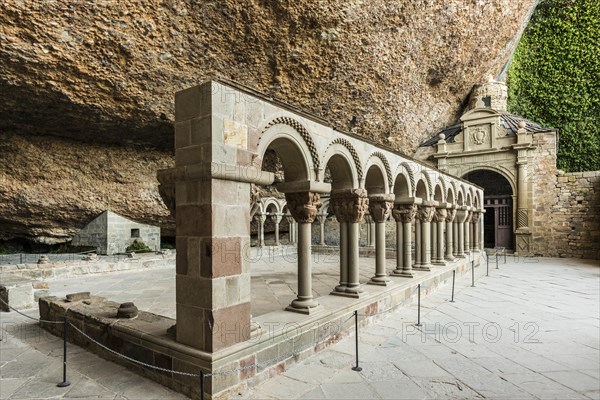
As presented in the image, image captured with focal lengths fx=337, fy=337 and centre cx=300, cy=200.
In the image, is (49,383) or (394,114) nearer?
(49,383)

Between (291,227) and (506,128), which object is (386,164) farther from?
(506,128)

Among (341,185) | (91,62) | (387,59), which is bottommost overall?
(341,185)

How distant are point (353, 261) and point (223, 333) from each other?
263cm

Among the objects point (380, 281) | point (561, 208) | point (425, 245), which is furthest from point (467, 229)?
point (380, 281)

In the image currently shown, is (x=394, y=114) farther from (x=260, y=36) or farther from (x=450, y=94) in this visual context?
(x=260, y=36)

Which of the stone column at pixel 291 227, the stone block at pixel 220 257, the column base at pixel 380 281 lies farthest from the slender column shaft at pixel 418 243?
the stone column at pixel 291 227

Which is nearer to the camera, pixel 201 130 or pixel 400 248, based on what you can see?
pixel 201 130

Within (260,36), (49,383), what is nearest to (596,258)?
(260,36)

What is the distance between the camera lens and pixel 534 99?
1797cm

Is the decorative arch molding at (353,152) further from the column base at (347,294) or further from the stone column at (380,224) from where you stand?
the column base at (347,294)

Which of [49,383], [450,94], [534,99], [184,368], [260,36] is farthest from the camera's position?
[534,99]

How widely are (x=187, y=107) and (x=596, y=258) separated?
16.9 m

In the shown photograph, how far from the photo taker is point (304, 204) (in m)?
4.14

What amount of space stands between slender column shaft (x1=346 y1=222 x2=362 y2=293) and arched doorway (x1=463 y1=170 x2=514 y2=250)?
13.2 meters
